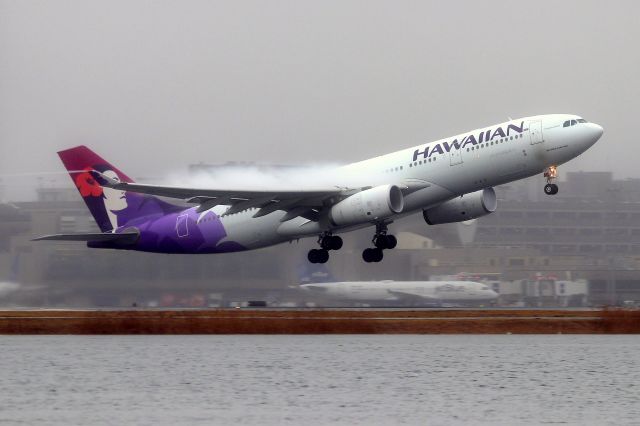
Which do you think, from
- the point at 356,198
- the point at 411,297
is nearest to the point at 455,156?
the point at 356,198

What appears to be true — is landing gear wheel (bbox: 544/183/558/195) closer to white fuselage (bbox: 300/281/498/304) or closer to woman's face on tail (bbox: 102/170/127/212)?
white fuselage (bbox: 300/281/498/304)

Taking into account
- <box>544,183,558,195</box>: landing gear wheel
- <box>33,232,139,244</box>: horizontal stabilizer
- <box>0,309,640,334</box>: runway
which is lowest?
<box>0,309,640,334</box>: runway

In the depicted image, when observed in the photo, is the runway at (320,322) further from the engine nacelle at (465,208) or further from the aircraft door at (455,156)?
the aircraft door at (455,156)

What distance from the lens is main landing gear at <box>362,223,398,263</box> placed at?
54.1 metres

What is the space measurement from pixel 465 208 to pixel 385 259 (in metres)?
8.96

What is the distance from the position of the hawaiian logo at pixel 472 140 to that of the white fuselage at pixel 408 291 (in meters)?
11.8

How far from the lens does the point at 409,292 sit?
63.5 metres

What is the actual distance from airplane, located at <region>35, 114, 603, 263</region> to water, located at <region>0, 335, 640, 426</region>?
463 centimetres

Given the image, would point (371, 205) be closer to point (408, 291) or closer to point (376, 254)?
point (376, 254)

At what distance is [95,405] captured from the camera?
35.4m

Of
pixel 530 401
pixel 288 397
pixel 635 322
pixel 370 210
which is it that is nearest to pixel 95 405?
pixel 288 397

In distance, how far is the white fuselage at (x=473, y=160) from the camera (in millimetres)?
48375

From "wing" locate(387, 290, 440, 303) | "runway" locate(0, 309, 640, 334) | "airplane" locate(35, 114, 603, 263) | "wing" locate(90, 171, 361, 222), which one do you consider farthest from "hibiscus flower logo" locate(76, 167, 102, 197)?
"wing" locate(387, 290, 440, 303)

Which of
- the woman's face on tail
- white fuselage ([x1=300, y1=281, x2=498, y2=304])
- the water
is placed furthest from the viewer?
white fuselage ([x1=300, y1=281, x2=498, y2=304])
